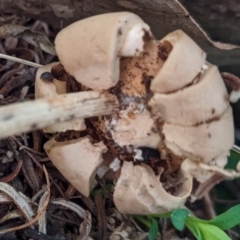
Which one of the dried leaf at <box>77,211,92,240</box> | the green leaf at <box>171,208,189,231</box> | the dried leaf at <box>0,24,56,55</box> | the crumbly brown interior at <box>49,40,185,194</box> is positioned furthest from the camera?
the dried leaf at <box>0,24,56,55</box>

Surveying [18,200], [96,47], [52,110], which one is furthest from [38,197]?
[96,47]

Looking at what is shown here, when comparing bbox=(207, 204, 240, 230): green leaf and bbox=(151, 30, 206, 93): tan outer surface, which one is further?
bbox=(207, 204, 240, 230): green leaf

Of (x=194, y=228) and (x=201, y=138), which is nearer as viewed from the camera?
(x=201, y=138)

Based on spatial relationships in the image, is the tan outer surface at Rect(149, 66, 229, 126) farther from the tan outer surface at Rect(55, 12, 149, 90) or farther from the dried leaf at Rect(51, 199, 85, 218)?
the dried leaf at Rect(51, 199, 85, 218)

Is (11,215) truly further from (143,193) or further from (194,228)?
(194,228)

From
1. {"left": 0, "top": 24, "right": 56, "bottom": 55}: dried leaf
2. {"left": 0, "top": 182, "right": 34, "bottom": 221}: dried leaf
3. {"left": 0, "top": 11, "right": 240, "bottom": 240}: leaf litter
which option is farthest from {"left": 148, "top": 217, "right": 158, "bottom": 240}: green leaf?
{"left": 0, "top": 24, "right": 56, "bottom": 55}: dried leaf

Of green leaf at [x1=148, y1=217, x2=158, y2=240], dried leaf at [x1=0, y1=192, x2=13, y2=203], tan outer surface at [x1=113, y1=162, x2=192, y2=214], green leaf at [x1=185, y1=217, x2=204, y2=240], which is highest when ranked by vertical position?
tan outer surface at [x1=113, y1=162, x2=192, y2=214]

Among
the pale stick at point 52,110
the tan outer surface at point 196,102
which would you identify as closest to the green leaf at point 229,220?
the tan outer surface at point 196,102

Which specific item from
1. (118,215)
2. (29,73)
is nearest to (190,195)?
(118,215)

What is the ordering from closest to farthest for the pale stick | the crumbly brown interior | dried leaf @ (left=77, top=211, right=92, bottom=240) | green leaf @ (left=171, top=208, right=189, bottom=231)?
the pale stick, the crumbly brown interior, green leaf @ (left=171, top=208, right=189, bottom=231), dried leaf @ (left=77, top=211, right=92, bottom=240)
